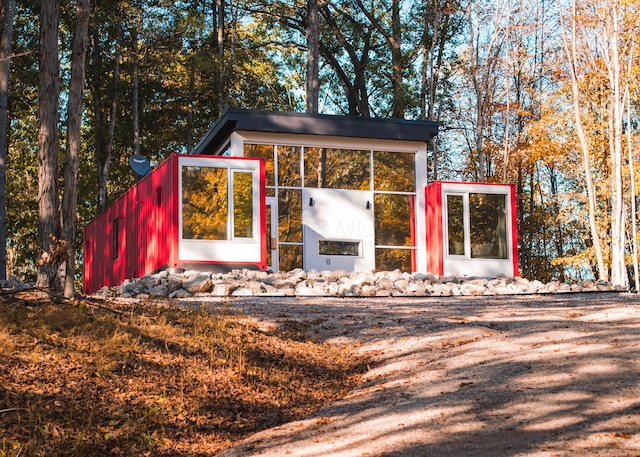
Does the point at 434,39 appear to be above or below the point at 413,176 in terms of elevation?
above

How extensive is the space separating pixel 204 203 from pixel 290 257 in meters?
2.18

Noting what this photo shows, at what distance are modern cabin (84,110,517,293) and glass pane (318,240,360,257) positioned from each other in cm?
2

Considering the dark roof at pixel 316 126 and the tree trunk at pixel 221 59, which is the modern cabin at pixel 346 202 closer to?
the dark roof at pixel 316 126

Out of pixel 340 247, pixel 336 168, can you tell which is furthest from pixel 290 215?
pixel 336 168

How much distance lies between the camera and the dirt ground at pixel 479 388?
225 inches

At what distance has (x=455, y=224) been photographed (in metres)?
19.5

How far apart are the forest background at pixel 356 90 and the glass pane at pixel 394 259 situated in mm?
8955

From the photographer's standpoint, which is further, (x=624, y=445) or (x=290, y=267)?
(x=290, y=267)

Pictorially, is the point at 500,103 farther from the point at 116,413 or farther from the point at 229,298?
the point at 116,413

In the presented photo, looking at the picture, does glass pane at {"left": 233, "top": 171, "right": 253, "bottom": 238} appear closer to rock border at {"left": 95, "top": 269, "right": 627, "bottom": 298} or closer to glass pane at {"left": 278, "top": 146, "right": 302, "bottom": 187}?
rock border at {"left": 95, "top": 269, "right": 627, "bottom": 298}

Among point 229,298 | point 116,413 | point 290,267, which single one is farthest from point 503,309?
point 290,267

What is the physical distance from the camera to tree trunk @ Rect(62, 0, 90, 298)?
13625mm

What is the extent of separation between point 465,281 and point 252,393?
991 cm

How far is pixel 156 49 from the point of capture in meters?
31.6
